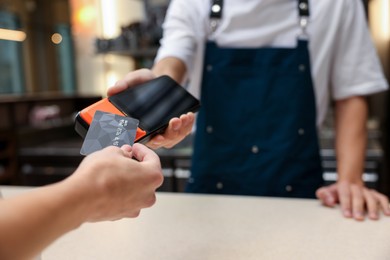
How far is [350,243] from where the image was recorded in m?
0.68

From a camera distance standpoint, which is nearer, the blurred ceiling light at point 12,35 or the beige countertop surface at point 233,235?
the beige countertop surface at point 233,235

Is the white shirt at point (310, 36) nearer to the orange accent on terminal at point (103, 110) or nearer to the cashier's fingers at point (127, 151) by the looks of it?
the orange accent on terminal at point (103, 110)

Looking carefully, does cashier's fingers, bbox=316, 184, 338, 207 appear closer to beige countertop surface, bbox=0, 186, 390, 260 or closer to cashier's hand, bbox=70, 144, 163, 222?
beige countertop surface, bbox=0, 186, 390, 260

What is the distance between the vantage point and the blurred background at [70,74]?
2.28m

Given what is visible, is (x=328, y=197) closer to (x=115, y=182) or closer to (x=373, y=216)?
(x=373, y=216)

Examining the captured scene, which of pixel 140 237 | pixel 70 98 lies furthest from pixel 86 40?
pixel 140 237

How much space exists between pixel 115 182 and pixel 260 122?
0.81 m

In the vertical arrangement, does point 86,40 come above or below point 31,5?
below

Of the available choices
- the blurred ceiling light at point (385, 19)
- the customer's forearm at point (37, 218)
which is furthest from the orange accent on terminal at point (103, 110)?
the blurred ceiling light at point (385, 19)

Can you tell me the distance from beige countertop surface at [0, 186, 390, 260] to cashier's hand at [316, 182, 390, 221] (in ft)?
0.07

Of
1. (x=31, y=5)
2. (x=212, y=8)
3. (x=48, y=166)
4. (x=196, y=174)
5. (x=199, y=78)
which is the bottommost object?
(x=48, y=166)

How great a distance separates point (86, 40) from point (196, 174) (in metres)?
2.83

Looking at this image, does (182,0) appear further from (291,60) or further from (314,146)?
(314,146)

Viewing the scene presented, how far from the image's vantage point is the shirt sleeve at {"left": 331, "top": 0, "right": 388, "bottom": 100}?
1093 mm
